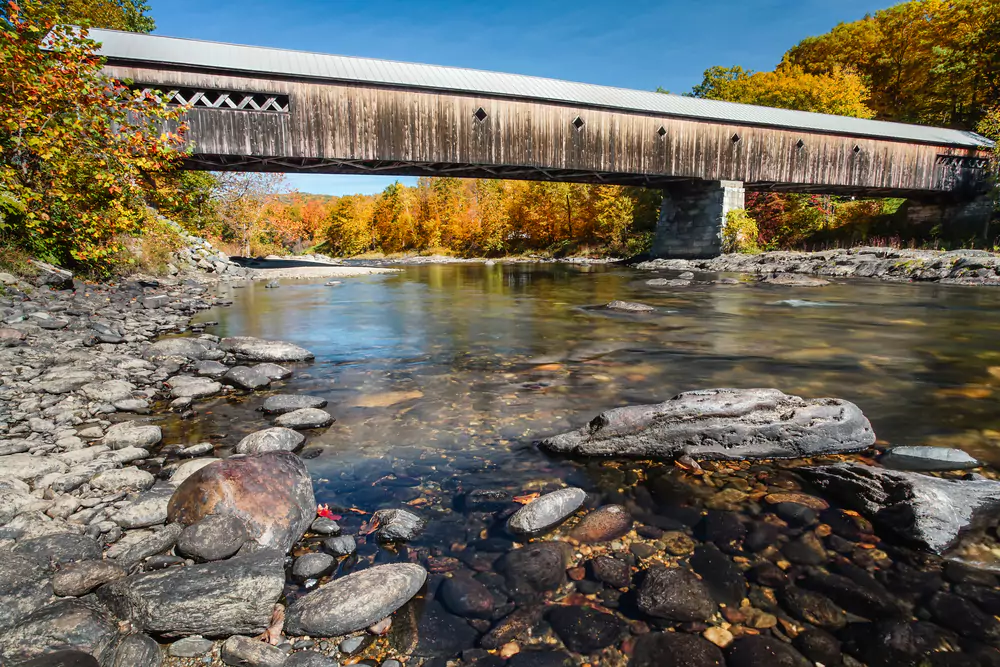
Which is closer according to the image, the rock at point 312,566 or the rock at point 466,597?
the rock at point 466,597

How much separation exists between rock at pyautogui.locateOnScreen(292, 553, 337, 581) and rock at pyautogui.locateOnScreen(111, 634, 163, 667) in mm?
640

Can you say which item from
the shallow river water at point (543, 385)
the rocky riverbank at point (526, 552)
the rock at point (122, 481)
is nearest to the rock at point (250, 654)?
the rocky riverbank at point (526, 552)

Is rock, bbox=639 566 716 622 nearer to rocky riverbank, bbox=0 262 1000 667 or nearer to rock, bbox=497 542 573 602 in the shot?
rocky riverbank, bbox=0 262 1000 667

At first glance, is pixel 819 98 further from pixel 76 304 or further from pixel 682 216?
pixel 76 304

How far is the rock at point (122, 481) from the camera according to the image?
3.23 m

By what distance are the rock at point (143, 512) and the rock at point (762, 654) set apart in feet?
10.3

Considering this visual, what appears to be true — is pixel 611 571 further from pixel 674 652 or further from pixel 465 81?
pixel 465 81

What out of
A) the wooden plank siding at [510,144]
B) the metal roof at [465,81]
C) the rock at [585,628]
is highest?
the metal roof at [465,81]

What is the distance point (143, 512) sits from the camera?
2.92 m

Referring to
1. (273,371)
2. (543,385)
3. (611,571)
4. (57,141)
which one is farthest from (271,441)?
(57,141)

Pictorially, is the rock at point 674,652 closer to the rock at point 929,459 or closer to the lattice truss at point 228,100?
the rock at point 929,459

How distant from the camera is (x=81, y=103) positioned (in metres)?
9.55

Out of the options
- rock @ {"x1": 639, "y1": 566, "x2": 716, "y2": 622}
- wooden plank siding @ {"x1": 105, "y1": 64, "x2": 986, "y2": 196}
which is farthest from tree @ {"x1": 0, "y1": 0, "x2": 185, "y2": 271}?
rock @ {"x1": 639, "y1": 566, "x2": 716, "y2": 622}

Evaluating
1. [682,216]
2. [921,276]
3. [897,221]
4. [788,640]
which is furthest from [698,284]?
[897,221]
